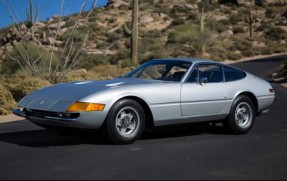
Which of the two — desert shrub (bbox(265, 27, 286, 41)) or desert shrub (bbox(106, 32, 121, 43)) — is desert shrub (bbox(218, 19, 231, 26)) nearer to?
desert shrub (bbox(265, 27, 286, 41))

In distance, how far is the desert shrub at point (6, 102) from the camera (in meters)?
12.8

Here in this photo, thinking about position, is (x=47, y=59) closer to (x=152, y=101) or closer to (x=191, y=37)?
(x=152, y=101)

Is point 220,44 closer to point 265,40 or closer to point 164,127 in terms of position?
point 265,40

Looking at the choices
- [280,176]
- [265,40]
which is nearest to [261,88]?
[280,176]

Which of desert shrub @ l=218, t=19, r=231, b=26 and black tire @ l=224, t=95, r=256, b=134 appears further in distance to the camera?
desert shrub @ l=218, t=19, r=231, b=26

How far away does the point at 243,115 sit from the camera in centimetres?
902

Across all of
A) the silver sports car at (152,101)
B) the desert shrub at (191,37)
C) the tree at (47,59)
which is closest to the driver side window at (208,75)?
the silver sports car at (152,101)

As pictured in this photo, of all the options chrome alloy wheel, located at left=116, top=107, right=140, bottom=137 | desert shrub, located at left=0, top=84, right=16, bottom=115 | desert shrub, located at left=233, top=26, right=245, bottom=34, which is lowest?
desert shrub, located at left=233, top=26, right=245, bottom=34

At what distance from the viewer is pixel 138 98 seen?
7543 millimetres

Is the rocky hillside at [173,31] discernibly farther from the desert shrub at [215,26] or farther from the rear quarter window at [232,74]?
the rear quarter window at [232,74]

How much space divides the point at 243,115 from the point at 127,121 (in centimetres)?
259

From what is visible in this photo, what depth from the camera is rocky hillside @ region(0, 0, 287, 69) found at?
1764 inches

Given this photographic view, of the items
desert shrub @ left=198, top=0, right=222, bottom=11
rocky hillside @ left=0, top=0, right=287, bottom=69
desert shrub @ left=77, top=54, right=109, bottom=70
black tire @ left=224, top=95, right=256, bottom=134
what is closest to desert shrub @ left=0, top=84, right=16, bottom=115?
black tire @ left=224, top=95, right=256, bottom=134

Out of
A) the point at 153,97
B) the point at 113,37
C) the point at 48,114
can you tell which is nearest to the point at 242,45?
the point at 113,37
